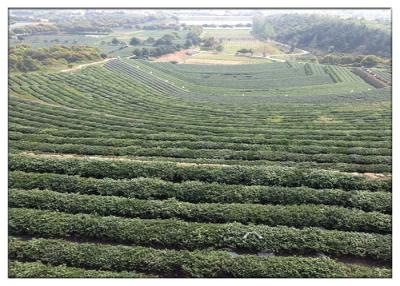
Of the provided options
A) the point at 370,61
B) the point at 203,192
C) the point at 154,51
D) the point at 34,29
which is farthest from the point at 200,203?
the point at 34,29

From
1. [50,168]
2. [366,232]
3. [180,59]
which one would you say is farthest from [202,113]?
[180,59]

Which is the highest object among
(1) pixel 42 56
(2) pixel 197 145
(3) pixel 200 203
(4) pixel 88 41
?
(3) pixel 200 203

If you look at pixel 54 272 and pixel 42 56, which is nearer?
pixel 54 272

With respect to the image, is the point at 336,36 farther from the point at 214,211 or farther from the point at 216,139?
the point at 214,211

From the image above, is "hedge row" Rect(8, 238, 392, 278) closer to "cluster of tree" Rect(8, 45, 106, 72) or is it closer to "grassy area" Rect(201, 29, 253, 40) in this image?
"cluster of tree" Rect(8, 45, 106, 72)

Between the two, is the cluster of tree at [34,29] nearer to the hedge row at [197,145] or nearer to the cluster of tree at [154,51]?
the cluster of tree at [154,51]

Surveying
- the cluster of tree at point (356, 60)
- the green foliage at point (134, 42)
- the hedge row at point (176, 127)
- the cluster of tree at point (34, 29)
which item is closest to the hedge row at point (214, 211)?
the hedge row at point (176, 127)
